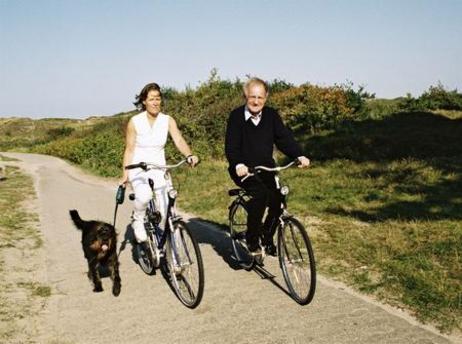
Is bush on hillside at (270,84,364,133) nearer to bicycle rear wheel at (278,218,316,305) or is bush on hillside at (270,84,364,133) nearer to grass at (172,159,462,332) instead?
grass at (172,159,462,332)

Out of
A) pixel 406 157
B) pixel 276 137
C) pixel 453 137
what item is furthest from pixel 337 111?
pixel 276 137

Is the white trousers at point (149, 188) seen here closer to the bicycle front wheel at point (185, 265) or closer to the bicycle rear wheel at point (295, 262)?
the bicycle front wheel at point (185, 265)

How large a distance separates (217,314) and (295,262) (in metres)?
1.03

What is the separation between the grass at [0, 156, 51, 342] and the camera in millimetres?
4781

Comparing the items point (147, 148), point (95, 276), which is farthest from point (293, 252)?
point (95, 276)

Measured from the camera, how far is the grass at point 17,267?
4.78 m

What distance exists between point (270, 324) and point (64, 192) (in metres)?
11.2

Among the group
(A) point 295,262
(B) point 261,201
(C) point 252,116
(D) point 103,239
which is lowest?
(A) point 295,262

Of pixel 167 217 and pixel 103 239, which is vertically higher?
pixel 167 217

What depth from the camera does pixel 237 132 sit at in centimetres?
518

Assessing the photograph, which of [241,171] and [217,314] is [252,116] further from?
[217,314]

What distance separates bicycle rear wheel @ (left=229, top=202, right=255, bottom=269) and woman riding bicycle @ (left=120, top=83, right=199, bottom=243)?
3.22ft

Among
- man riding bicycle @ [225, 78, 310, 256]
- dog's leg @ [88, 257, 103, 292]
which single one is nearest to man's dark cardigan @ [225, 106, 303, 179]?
man riding bicycle @ [225, 78, 310, 256]

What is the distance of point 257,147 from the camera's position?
5199mm
